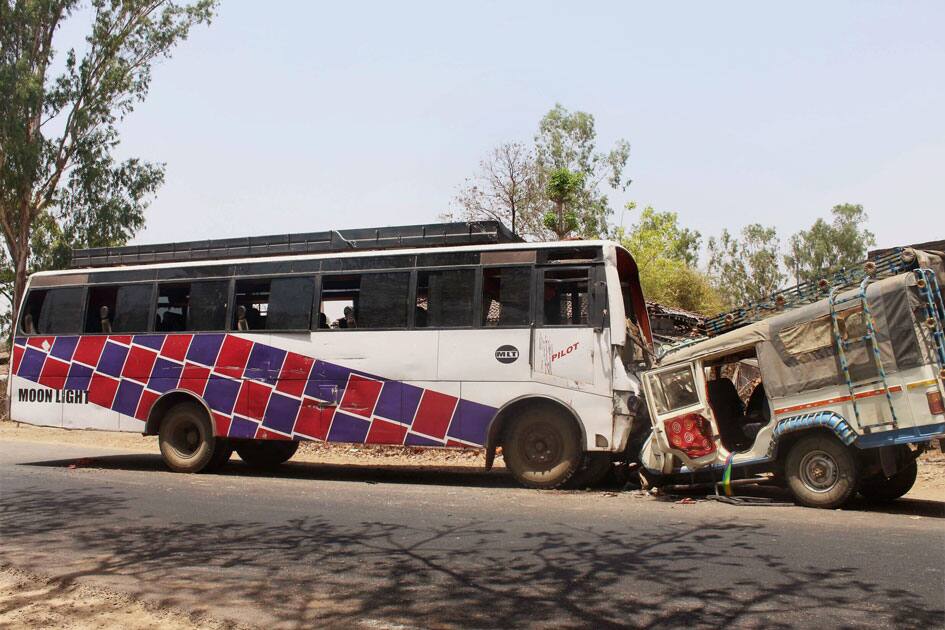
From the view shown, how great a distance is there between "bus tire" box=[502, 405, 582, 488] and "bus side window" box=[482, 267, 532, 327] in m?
1.28

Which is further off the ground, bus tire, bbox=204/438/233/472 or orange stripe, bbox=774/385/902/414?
orange stripe, bbox=774/385/902/414

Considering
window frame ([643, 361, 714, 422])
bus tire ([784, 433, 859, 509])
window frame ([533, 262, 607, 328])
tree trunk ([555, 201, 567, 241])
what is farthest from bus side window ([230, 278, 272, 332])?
tree trunk ([555, 201, 567, 241])

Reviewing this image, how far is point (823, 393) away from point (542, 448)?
372 cm

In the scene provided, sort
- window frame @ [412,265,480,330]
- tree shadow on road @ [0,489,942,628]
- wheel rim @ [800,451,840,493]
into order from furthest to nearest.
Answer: window frame @ [412,265,480,330]
wheel rim @ [800,451,840,493]
tree shadow on road @ [0,489,942,628]

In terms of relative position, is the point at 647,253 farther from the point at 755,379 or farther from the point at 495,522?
the point at 495,522

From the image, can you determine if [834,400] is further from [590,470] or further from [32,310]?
[32,310]

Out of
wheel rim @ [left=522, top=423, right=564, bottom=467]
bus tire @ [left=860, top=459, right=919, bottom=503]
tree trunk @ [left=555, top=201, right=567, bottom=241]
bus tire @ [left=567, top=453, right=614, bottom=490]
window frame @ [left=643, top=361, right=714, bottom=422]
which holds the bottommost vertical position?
bus tire @ [left=860, top=459, right=919, bottom=503]

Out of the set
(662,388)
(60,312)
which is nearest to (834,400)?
(662,388)

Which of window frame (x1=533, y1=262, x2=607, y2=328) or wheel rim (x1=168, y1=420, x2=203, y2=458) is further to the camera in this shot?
wheel rim (x1=168, y1=420, x2=203, y2=458)

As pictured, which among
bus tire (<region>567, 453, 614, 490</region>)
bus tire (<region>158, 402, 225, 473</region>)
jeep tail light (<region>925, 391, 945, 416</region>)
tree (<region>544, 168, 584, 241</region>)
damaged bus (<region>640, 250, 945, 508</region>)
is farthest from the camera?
tree (<region>544, 168, 584, 241</region>)

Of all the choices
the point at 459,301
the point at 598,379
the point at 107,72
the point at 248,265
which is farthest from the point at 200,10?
the point at 598,379

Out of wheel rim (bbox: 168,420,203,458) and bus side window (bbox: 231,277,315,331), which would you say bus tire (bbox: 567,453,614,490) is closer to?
bus side window (bbox: 231,277,315,331)

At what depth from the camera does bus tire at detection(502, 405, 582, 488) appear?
1030 centimetres

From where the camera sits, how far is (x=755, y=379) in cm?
1518
